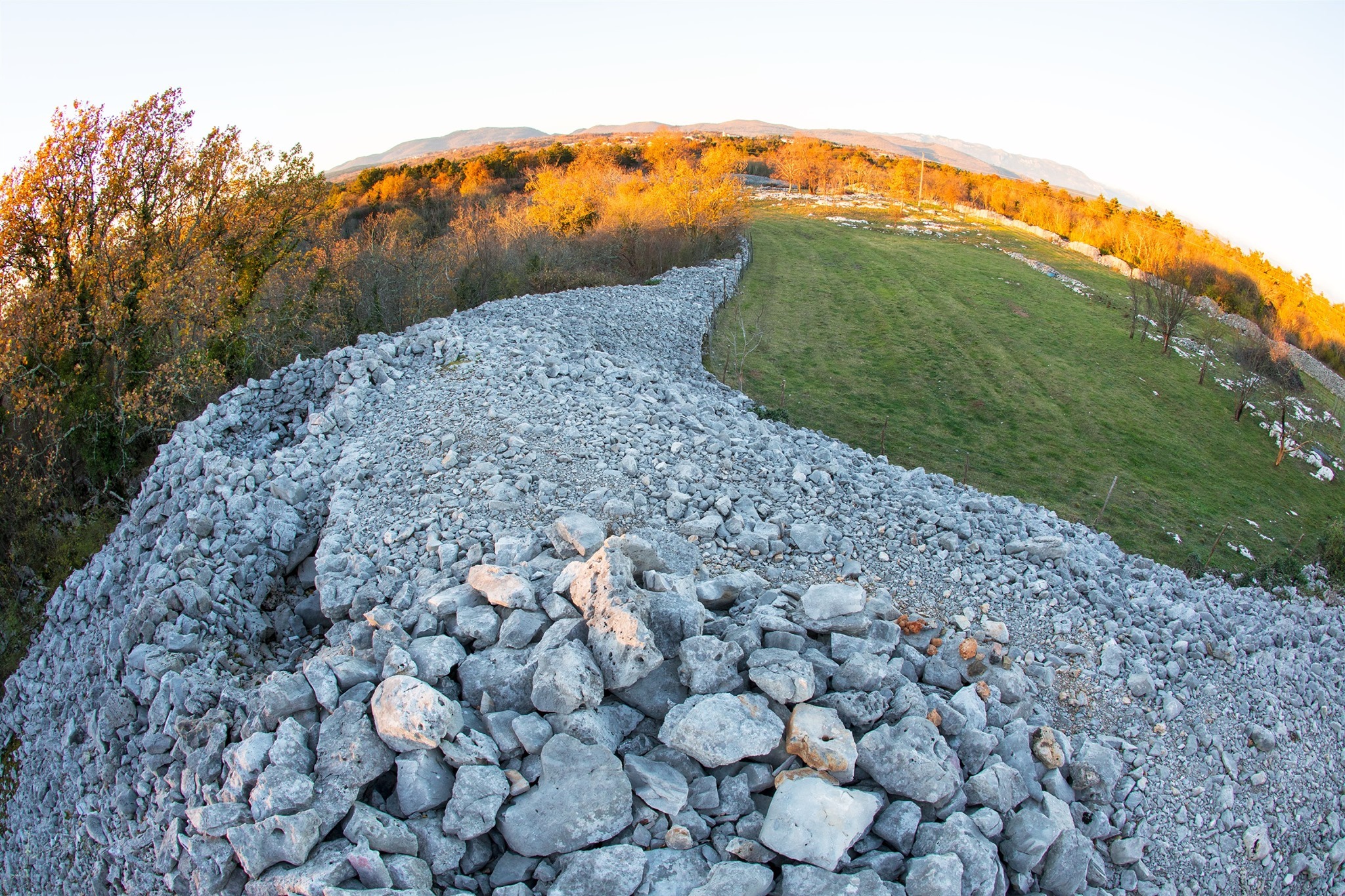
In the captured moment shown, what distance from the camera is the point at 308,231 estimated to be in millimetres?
23859

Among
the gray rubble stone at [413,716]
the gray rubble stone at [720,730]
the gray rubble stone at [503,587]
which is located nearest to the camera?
the gray rubble stone at [413,716]

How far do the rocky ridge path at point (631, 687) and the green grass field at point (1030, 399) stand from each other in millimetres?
10590

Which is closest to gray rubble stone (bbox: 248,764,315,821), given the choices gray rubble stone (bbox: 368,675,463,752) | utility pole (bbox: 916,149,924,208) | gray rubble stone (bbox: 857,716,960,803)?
gray rubble stone (bbox: 368,675,463,752)

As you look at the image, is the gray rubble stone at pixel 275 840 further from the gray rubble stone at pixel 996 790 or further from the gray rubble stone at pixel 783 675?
the gray rubble stone at pixel 996 790

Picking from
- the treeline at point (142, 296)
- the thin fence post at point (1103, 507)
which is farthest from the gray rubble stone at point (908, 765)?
the thin fence post at point (1103, 507)

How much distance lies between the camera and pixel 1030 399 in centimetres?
2659

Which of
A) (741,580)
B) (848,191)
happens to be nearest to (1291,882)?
(741,580)

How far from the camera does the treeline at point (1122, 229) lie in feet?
140

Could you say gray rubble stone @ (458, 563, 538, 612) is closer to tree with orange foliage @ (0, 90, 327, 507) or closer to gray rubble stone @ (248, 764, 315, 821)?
gray rubble stone @ (248, 764, 315, 821)

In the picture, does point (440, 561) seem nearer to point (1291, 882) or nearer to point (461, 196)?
point (1291, 882)

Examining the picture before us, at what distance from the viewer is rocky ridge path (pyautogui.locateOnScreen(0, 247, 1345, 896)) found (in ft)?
16.8

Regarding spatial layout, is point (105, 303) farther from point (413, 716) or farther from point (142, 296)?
point (413, 716)

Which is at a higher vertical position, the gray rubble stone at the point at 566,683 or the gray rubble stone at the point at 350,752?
the gray rubble stone at the point at 566,683

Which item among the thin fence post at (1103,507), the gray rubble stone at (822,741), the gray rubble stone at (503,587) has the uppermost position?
the gray rubble stone at (503,587)
